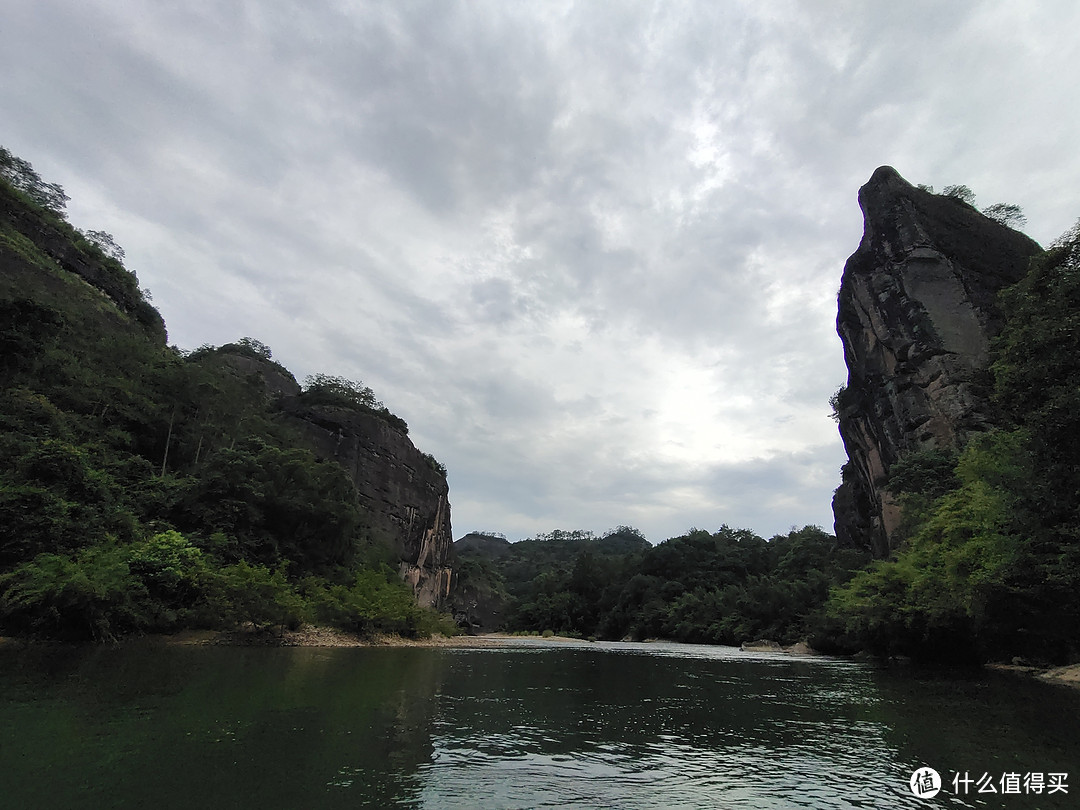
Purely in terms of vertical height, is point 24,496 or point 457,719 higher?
point 24,496

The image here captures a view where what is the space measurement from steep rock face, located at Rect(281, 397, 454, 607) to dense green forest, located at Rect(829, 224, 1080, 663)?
35730mm

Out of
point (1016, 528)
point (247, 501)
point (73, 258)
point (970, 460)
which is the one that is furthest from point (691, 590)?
point (73, 258)

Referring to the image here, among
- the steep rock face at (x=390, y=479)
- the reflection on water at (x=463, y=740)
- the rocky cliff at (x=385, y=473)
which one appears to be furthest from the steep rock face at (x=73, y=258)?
the reflection on water at (x=463, y=740)

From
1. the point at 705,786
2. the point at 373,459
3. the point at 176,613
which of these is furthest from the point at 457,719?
the point at 373,459

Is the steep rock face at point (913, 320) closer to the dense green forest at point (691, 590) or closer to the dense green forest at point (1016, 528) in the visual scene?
the dense green forest at point (691, 590)

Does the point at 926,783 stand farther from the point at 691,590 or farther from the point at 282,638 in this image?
the point at 691,590

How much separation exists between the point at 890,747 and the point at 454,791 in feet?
22.9

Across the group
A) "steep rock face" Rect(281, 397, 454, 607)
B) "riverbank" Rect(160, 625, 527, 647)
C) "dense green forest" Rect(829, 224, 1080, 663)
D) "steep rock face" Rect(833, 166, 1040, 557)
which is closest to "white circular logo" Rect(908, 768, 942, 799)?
"dense green forest" Rect(829, 224, 1080, 663)

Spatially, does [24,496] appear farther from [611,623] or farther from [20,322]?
[611,623]

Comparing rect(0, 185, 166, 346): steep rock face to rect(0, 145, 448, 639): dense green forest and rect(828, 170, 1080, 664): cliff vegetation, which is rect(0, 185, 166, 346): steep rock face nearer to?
rect(0, 145, 448, 639): dense green forest

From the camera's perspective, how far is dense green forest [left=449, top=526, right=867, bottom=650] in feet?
170

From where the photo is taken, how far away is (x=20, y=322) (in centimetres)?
2522

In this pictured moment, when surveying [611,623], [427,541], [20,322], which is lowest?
[611,623]

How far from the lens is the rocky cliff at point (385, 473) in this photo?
48.3 metres
